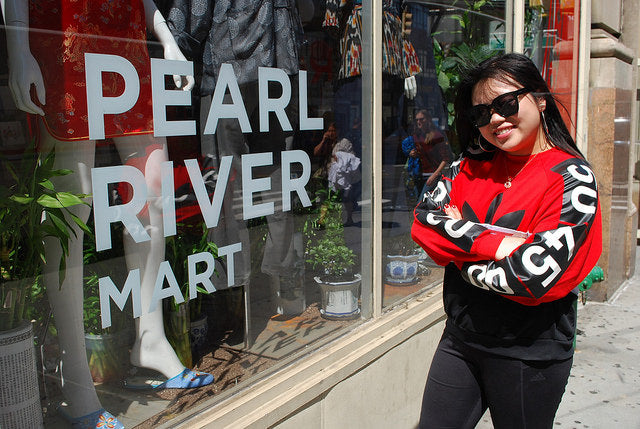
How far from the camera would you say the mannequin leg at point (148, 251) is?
2.09 m

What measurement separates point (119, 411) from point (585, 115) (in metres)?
4.90

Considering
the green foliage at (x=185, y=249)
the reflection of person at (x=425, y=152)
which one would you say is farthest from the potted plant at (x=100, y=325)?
the reflection of person at (x=425, y=152)

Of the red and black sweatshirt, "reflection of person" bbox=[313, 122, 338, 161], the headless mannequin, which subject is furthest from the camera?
"reflection of person" bbox=[313, 122, 338, 161]

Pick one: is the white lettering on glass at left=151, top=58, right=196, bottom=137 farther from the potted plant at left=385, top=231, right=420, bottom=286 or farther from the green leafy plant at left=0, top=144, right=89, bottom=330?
the potted plant at left=385, top=231, right=420, bottom=286

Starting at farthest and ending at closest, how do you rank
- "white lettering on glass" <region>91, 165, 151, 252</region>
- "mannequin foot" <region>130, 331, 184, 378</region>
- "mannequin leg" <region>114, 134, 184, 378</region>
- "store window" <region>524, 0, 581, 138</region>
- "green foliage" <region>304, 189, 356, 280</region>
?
"store window" <region>524, 0, 581, 138</region>
"green foliage" <region>304, 189, 356, 280</region>
"mannequin foot" <region>130, 331, 184, 378</region>
"mannequin leg" <region>114, 134, 184, 378</region>
"white lettering on glass" <region>91, 165, 151, 252</region>

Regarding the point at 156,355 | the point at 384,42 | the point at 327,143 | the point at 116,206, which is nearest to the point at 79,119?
the point at 116,206

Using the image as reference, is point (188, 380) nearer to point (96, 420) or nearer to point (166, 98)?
point (96, 420)

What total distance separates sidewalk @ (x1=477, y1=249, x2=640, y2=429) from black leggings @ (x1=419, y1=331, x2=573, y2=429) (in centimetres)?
160

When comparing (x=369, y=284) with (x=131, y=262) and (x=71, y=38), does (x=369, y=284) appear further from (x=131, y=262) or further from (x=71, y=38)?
(x=71, y=38)

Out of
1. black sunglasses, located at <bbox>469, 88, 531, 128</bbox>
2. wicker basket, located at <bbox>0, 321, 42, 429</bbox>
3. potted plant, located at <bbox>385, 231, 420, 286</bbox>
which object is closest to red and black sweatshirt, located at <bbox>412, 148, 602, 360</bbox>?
black sunglasses, located at <bbox>469, 88, 531, 128</bbox>

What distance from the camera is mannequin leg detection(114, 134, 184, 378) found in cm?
209

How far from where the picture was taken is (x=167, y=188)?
2.21 metres

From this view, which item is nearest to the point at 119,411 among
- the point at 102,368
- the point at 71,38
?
the point at 102,368

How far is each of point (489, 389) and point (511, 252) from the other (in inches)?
18.7
